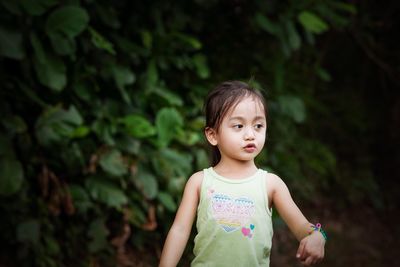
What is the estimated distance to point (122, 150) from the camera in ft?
11.9

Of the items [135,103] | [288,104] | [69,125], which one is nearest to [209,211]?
[69,125]

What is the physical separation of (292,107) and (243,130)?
2.58 m

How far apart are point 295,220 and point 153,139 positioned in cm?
188

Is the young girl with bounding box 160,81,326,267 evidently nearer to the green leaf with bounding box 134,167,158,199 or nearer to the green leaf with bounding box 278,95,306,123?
the green leaf with bounding box 134,167,158,199

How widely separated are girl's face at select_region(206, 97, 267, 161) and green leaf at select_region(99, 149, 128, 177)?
5.05 feet

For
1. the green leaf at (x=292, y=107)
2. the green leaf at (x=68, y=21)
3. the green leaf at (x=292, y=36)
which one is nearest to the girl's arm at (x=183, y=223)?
the green leaf at (x=68, y=21)

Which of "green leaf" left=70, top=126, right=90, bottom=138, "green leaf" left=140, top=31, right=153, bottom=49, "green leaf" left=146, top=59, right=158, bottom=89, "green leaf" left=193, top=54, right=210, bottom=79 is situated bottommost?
"green leaf" left=70, top=126, right=90, bottom=138

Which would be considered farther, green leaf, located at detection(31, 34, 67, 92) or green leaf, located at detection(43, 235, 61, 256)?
green leaf, located at detection(43, 235, 61, 256)

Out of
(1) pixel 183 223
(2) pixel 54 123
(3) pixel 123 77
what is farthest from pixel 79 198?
(1) pixel 183 223

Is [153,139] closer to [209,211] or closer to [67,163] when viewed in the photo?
[67,163]

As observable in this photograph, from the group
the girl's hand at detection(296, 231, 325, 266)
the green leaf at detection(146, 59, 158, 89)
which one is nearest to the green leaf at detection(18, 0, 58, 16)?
the green leaf at detection(146, 59, 158, 89)

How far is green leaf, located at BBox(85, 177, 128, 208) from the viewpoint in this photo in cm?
345

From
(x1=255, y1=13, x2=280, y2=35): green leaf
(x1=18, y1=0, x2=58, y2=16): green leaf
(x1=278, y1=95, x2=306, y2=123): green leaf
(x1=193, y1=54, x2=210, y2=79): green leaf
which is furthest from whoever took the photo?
(x1=278, y1=95, x2=306, y2=123): green leaf

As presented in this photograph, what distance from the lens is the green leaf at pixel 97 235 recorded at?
3.48 metres
